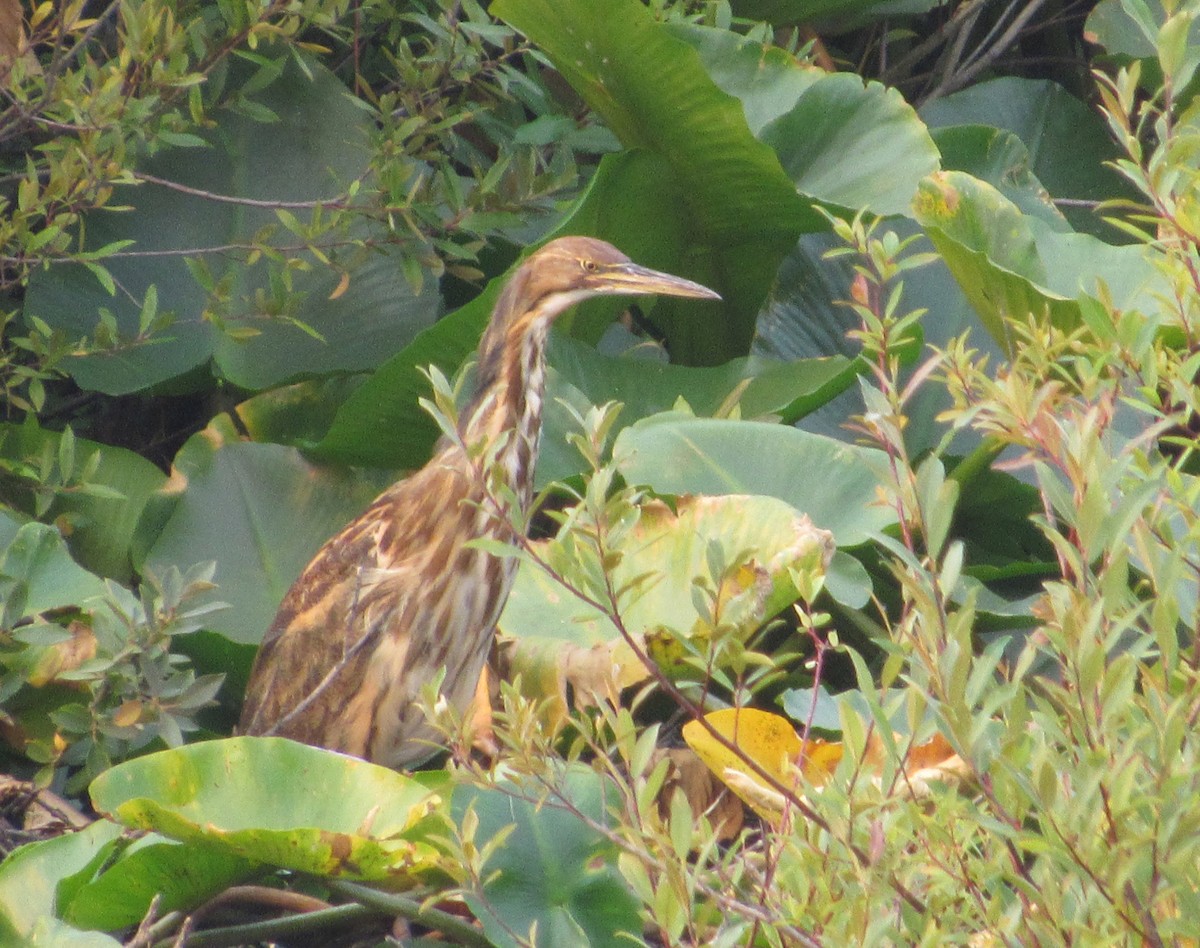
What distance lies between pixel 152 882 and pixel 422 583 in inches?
28.3

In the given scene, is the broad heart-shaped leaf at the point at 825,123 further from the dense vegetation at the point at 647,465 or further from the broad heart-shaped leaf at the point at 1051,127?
the broad heart-shaped leaf at the point at 1051,127

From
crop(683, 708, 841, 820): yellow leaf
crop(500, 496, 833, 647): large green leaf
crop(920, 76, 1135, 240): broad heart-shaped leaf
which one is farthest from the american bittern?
crop(920, 76, 1135, 240): broad heart-shaped leaf

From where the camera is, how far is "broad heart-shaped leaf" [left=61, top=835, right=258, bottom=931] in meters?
1.87

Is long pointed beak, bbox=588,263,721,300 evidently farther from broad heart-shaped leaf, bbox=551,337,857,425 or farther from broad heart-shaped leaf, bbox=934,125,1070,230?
broad heart-shaped leaf, bbox=934,125,1070,230

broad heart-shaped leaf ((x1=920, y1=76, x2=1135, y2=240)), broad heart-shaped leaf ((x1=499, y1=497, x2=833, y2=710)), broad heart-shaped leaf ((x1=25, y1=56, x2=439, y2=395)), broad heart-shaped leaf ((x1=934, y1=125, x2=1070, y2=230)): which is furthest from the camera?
broad heart-shaped leaf ((x1=920, y1=76, x2=1135, y2=240))

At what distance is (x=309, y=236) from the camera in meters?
2.60

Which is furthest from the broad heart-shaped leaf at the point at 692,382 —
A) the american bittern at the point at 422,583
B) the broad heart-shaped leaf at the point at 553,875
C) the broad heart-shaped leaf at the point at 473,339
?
the broad heart-shaped leaf at the point at 553,875

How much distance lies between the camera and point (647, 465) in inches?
98.0

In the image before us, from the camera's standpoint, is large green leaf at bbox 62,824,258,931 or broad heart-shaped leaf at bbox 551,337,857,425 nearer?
large green leaf at bbox 62,824,258,931

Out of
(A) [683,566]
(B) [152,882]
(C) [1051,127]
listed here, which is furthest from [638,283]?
(C) [1051,127]

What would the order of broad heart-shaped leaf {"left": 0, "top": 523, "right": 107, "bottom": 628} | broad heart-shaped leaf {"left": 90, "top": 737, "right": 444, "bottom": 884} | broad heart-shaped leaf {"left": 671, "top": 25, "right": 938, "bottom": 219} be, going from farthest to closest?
broad heart-shaped leaf {"left": 671, "top": 25, "right": 938, "bottom": 219}
broad heart-shaped leaf {"left": 0, "top": 523, "right": 107, "bottom": 628}
broad heart-shaped leaf {"left": 90, "top": 737, "right": 444, "bottom": 884}

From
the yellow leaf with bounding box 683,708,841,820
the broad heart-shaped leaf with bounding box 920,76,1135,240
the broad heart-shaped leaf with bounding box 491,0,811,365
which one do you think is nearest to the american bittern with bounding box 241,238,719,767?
the broad heart-shaped leaf with bounding box 491,0,811,365

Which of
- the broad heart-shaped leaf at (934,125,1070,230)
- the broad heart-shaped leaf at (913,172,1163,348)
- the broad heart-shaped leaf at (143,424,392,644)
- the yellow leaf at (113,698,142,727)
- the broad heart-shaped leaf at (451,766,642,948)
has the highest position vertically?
the broad heart-shaped leaf at (913,172,1163,348)

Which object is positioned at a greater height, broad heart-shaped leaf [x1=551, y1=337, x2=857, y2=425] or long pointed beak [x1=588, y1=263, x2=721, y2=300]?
long pointed beak [x1=588, y1=263, x2=721, y2=300]
